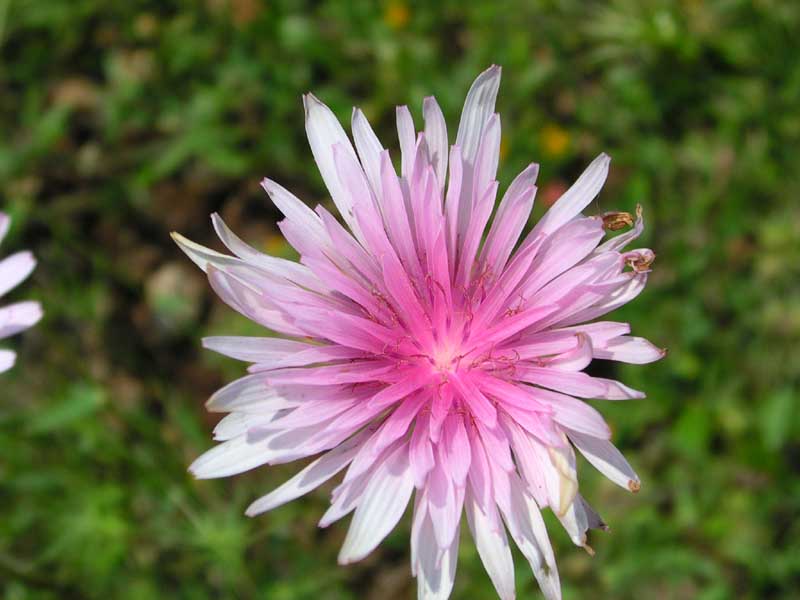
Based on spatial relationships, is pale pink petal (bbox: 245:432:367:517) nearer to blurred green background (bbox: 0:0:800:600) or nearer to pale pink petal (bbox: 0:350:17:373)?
pale pink petal (bbox: 0:350:17:373)

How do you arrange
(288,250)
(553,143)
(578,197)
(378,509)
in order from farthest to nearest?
(553,143), (288,250), (578,197), (378,509)

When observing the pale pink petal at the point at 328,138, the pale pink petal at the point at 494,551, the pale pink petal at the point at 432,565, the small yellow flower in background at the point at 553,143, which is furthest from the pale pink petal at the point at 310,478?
the small yellow flower in background at the point at 553,143

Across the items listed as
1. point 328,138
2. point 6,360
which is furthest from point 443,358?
point 6,360

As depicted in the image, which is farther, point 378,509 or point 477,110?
point 477,110

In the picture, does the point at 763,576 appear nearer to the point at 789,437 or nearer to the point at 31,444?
the point at 789,437

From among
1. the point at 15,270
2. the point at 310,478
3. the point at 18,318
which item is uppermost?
the point at 15,270

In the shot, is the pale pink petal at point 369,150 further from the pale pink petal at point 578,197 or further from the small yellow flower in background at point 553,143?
the small yellow flower in background at point 553,143

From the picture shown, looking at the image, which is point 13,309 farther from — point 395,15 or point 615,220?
point 395,15
